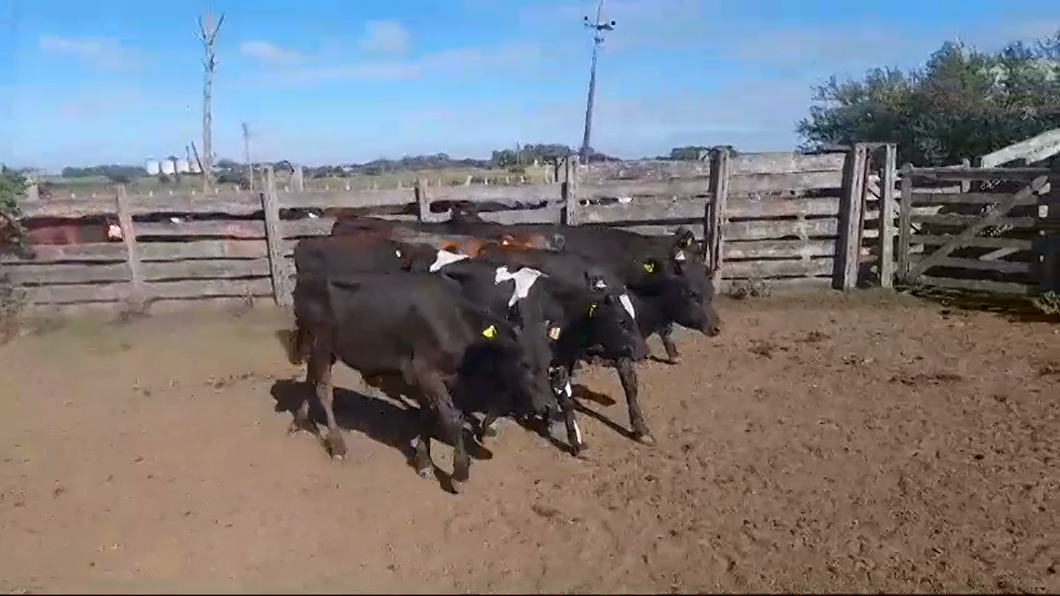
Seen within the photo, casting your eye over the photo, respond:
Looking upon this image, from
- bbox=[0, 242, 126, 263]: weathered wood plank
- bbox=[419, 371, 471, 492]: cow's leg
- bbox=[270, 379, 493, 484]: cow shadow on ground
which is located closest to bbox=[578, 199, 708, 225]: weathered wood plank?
bbox=[270, 379, 493, 484]: cow shadow on ground

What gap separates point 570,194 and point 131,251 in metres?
5.38

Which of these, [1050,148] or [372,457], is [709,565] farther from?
[1050,148]

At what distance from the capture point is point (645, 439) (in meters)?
7.18

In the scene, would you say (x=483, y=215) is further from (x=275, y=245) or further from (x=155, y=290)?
(x=155, y=290)

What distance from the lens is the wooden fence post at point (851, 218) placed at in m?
12.1

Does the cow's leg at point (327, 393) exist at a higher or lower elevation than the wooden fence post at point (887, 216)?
lower

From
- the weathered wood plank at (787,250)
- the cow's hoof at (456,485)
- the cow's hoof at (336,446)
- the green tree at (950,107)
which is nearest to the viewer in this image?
the cow's hoof at (456,485)

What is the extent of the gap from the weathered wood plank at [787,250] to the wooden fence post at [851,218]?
163 mm

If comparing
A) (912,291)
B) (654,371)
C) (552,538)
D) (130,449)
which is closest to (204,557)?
(552,538)

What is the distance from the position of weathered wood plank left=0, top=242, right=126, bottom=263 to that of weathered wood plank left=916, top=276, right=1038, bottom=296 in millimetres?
9850

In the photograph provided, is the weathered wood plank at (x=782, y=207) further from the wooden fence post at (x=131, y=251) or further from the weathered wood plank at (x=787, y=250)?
the wooden fence post at (x=131, y=251)

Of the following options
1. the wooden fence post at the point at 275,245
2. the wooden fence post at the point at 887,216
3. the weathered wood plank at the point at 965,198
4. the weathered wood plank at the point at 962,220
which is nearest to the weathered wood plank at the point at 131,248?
the wooden fence post at the point at 275,245

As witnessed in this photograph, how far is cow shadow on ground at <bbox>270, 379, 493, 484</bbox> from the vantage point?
7.21 meters

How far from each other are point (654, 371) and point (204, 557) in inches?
190
